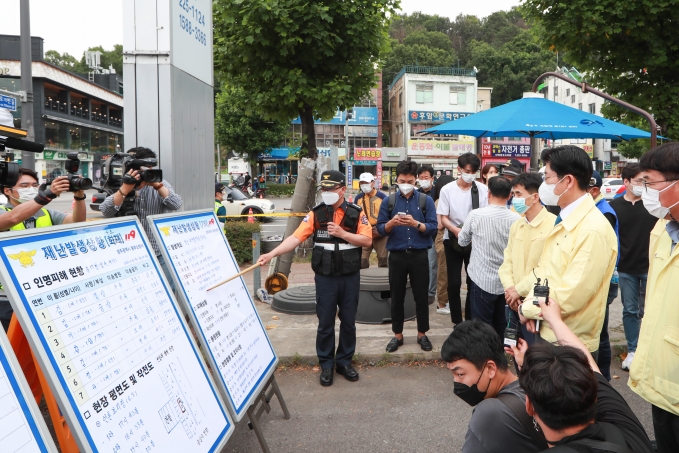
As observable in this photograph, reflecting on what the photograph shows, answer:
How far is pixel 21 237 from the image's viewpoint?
1.75m

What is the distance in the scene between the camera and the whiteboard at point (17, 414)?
4.73 feet

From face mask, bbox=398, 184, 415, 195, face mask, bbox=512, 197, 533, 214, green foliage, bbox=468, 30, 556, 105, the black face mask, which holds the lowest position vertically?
the black face mask

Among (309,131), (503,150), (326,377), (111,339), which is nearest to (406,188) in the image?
(326,377)

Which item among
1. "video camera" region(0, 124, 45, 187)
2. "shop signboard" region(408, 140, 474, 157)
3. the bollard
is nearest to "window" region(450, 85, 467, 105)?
"shop signboard" region(408, 140, 474, 157)

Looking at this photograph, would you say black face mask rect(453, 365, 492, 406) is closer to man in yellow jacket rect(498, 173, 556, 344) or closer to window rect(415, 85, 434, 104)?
man in yellow jacket rect(498, 173, 556, 344)

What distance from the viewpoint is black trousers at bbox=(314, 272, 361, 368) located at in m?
4.54

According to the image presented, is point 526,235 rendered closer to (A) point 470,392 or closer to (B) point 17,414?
(A) point 470,392

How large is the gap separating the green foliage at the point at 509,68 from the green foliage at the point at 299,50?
178 ft

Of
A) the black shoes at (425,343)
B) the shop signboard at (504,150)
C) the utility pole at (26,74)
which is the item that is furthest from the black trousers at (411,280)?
the shop signboard at (504,150)

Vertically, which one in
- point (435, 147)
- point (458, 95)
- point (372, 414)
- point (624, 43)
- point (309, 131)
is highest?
point (458, 95)

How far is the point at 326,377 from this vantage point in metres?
4.55

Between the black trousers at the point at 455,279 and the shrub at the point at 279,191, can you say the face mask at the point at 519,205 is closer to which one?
the black trousers at the point at 455,279

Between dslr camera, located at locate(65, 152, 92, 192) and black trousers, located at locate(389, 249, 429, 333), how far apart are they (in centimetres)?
300

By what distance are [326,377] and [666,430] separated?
9.24 ft
